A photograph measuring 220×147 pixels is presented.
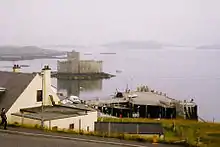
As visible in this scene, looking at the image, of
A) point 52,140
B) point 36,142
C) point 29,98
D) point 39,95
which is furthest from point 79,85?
point 36,142

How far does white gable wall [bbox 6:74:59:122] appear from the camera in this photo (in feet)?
41.8

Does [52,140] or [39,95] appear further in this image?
[39,95]

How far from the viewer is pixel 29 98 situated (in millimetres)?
13336

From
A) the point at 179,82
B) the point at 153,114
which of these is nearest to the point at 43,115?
the point at 153,114

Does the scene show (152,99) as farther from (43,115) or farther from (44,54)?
(44,54)

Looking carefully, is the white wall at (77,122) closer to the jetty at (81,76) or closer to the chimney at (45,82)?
the chimney at (45,82)

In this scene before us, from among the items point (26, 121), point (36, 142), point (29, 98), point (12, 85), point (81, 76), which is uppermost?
point (81, 76)

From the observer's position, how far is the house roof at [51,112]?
1216 centimetres

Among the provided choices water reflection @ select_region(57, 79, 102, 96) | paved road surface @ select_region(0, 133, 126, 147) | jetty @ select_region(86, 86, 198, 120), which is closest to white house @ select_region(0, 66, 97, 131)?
paved road surface @ select_region(0, 133, 126, 147)

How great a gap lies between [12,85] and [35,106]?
1037mm

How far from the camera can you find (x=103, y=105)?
3862cm

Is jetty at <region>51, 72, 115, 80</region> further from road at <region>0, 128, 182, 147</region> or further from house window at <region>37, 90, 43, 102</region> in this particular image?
road at <region>0, 128, 182, 147</region>

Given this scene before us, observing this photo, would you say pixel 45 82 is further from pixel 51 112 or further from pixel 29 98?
pixel 51 112

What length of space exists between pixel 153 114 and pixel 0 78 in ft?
81.8
